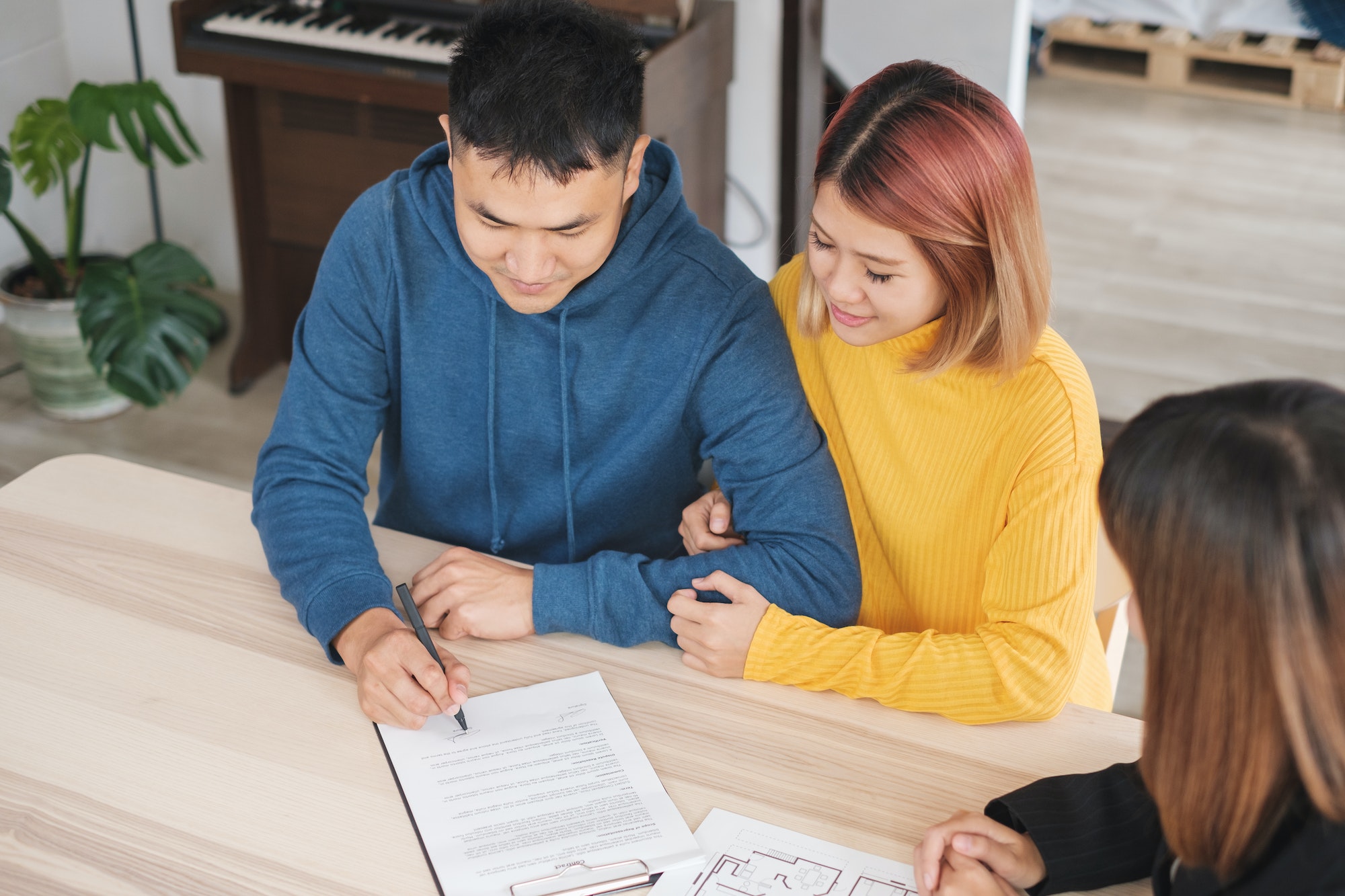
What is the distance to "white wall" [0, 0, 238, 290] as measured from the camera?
316cm

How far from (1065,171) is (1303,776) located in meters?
3.94

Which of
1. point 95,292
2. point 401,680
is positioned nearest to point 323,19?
point 95,292

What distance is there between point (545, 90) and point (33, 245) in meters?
2.06

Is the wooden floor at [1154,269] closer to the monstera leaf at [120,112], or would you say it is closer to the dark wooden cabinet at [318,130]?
the dark wooden cabinet at [318,130]

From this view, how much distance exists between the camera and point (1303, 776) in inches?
27.4

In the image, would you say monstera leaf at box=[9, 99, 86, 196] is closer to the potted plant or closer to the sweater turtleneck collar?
the potted plant

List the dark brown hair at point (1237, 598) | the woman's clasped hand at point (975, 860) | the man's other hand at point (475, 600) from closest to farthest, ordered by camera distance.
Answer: the dark brown hair at point (1237, 598), the woman's clasped hand at point (975, 860), the man's other hand at point (475, 600)

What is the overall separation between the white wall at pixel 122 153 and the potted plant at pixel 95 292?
1.63 ft

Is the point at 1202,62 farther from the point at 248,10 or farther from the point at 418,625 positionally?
the point at 418,625

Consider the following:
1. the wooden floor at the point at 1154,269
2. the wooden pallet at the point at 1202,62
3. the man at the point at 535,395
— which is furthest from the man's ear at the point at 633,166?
the wooden pallet at the point at 1202,62

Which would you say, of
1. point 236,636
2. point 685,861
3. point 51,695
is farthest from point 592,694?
point 51,695

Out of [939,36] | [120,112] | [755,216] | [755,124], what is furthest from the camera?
[755,216]

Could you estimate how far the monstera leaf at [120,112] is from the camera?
2.56 metres

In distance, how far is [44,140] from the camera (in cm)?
261
